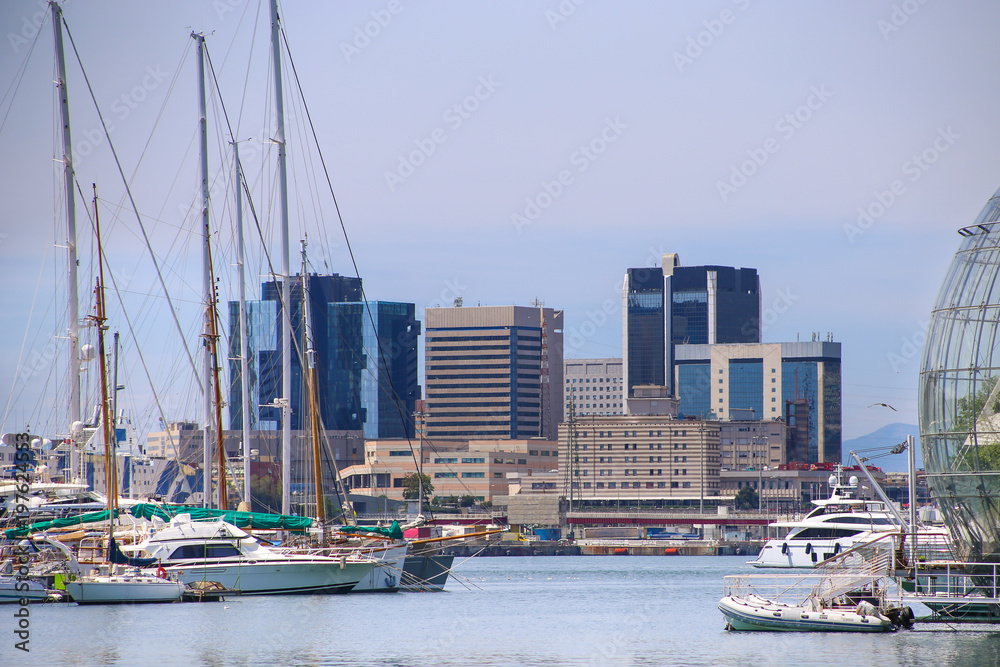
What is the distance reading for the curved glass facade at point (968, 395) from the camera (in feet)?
145

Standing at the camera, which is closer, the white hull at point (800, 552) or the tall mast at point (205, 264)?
the tall mast at point (205, 264)

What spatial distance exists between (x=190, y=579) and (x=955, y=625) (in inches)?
1436

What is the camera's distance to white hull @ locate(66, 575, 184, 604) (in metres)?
63.5

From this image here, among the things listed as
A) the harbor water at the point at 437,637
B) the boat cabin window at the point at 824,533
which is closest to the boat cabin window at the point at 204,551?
the harbor water at the point at 437,637

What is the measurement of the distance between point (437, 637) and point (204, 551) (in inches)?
777

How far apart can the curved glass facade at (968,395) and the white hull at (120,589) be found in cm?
3508

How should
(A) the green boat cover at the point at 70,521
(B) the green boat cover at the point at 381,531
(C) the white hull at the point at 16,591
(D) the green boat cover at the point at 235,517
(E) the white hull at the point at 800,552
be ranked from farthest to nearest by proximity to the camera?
(E) the white hull at the point at 800,552
(B) the green boat cover at the point at 381,531
(A) the green boat cover at the point at 70,521
(D) the green boat cover at the point at 235,517
(C) the white hull at the point at 16,591

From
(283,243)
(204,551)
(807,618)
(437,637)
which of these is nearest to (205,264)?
(283,243)

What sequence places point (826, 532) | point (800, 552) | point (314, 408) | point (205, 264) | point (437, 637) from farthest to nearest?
point (800, 552) < point (826, 532) < point (205, 264) < point (314, 408) < point (437, 637)

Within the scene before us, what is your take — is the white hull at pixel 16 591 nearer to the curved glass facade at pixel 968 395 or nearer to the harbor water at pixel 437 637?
the harbor water at pixel 437 637

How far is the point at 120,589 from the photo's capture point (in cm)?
6378

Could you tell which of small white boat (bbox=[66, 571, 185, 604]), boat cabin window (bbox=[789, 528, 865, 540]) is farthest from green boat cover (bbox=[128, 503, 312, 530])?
boat cabin window (bbox=[789, 528, 865, 540])

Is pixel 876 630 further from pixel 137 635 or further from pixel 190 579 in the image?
pixel 190 579

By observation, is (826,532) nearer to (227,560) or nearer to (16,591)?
(227,560)
